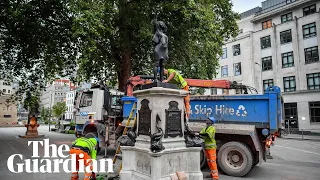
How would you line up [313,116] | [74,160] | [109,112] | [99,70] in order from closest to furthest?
1. [74,160]
2. [109,112]
3. [99,70]
4. [313,116]

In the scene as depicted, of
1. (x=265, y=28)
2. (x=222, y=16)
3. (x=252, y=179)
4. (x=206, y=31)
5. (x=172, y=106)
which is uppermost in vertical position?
(x=265, y=28)

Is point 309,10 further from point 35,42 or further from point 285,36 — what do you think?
point 35,42

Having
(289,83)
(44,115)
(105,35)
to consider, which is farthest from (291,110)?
(44,115)

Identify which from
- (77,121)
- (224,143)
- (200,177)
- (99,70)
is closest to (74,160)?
(200,177)

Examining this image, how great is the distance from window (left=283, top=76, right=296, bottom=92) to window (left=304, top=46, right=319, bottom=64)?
2.55 m

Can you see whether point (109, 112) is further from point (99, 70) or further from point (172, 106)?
point (99, 70)

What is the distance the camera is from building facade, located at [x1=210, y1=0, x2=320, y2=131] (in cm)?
2664

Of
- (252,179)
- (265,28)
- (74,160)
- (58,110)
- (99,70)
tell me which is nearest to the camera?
(74,160)

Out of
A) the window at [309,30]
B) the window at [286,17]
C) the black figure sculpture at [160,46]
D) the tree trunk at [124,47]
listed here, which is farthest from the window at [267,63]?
the black figure sculpture at [160,46]

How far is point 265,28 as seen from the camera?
3222 cm

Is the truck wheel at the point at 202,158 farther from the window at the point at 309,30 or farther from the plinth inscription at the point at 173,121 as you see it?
the window at the point at 309,30

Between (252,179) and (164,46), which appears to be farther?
(252,179)

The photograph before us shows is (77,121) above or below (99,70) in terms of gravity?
below

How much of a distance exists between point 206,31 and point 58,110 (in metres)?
38.8
